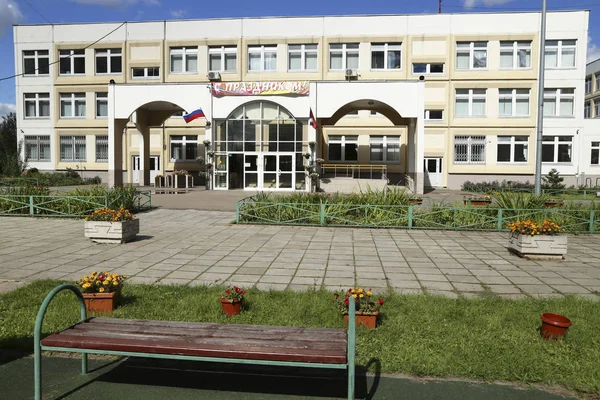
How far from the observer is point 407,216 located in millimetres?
13172

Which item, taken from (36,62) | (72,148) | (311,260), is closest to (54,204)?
(311,260)

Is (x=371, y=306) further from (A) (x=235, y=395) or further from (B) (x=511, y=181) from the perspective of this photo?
(B) (x=511, y=181)

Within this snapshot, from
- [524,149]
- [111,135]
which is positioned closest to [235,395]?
[111,135]

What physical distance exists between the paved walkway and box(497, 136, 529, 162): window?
24.1 m

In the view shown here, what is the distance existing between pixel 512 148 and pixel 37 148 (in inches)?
1566

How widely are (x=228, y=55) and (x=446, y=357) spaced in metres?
35.2

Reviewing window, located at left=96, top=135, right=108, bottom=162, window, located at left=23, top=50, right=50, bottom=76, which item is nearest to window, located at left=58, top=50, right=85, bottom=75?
window, located at left=23, top=50, right=50, bottom=76

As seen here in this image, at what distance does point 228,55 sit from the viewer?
35.8 meters

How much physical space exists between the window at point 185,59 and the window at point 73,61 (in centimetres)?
844

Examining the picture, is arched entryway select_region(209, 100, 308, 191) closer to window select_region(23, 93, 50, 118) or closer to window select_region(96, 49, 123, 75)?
window select_region(96, 49, 123, 75)

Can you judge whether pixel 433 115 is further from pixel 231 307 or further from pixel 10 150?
pixel 10 150

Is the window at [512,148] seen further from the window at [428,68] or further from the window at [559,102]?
the window at [428,68]

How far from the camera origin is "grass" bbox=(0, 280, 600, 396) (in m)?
3.93

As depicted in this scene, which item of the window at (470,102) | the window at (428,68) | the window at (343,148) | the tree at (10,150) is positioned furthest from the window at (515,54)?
the tree at (10,150)
